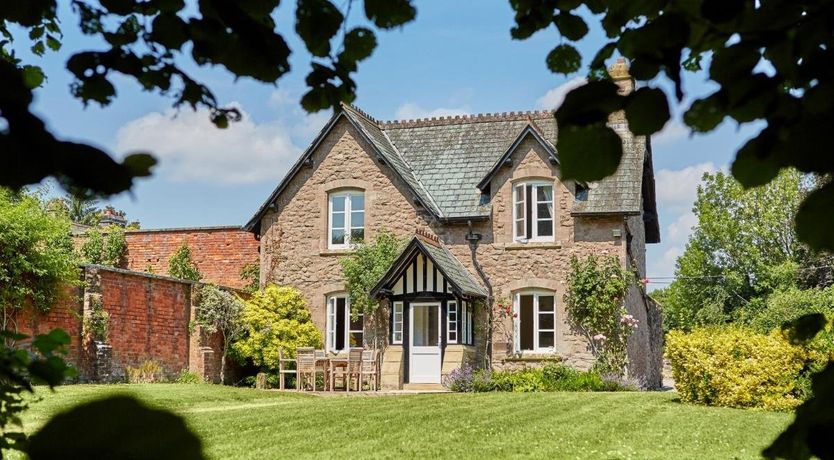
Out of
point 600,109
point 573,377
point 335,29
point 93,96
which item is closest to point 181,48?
point 93,96

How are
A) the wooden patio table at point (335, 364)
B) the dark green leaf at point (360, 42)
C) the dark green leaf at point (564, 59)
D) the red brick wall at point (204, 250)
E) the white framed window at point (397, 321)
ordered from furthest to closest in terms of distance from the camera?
1. the red brick wall at point (204, 250)
2. the white framed window at point (397, 321)
3. the wooden patio table at point (335, 364)
4. the dark green leaf at point (564, 59)
5. the dark green leaf at point (360, 42)

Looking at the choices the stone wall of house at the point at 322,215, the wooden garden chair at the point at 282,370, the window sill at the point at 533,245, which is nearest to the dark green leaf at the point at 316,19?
the wooden garden chair at the point at 282,370

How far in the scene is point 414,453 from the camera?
29.8 feet

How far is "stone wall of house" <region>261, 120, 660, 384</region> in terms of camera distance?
22.1 meters

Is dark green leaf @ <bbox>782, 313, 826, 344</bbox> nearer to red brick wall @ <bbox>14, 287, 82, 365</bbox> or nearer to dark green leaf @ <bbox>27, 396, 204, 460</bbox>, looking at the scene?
dark green leaf @ <bbox>27, 396, 204, 460</bbox>

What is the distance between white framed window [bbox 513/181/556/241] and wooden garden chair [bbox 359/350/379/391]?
14.2ft

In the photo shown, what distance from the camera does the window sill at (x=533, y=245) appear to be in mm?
22188

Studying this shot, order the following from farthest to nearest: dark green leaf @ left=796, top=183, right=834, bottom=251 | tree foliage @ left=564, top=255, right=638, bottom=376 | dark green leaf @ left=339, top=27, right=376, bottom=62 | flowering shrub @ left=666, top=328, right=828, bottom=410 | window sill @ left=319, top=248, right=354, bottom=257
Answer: window sill @ left=319, top=248, right=354, bottom=257, tree foliage @ left=564, top=255, right=638, bottom=376, flowering shrub @ left=666, top=328, right=828, bottom=410, dark green leaf @ left=339, top=27, right=376, bottom=62, dark green leaf @ left=796, top=183, right=834, bottom=251

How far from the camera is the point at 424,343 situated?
73.2 feet

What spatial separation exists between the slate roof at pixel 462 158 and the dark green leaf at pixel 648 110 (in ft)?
66.5

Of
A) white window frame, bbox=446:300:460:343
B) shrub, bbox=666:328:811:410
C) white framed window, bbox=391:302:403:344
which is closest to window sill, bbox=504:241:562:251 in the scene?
white window frame, bbox=446:300:460:343

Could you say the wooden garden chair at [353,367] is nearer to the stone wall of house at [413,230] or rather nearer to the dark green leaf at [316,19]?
the stone wall of house at [413,230]

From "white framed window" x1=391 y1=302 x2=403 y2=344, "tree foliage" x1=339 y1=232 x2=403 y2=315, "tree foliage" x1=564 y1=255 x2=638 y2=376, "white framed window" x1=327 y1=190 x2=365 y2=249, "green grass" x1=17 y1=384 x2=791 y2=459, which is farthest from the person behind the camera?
"white framed window" x1=327 y1=190 x2=365 y2=249

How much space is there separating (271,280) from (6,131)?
23.3m
